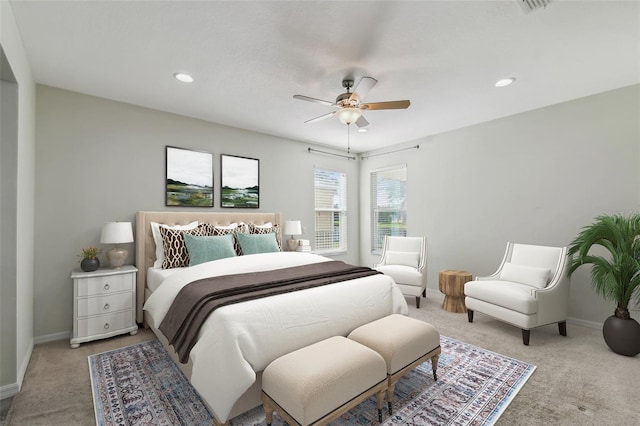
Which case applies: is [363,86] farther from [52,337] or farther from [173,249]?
[52,337]

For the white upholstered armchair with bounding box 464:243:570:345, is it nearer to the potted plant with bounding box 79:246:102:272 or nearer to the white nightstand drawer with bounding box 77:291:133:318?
the white nightstand drawer with bounding box 77:291:133:318

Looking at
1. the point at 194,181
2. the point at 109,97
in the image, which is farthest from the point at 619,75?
the point at 109,97

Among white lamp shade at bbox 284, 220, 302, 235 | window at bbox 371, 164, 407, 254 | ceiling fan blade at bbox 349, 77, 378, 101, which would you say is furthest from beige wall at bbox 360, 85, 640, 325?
ceiling fan blade at bbox 349, 77, 378, 101

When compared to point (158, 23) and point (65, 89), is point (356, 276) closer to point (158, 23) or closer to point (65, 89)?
point (158, 23)

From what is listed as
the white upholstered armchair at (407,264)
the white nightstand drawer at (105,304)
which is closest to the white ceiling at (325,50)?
the white upholstered armchair at (407,264)

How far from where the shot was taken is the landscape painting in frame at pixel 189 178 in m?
3.78

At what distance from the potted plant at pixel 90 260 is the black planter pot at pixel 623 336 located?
17.1ft

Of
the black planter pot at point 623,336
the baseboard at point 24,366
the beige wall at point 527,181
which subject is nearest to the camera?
the baseboard at point 24,366

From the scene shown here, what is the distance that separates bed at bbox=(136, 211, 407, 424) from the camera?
5.51ft

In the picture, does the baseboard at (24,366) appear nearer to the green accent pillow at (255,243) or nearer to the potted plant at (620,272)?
the green accent pillow at (255,243)

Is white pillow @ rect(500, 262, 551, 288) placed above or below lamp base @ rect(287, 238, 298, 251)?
below

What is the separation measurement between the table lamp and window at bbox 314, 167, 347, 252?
3149 millimetres

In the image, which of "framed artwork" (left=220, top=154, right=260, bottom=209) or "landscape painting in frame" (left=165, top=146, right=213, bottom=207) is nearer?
"landscape painting in frame" (left=165, top=146, right=213, bottom=207)

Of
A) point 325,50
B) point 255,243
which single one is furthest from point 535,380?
point 325,50
